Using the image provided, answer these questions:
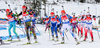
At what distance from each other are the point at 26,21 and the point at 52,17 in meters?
2.37

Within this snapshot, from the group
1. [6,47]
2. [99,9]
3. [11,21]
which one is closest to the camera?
[6,47]

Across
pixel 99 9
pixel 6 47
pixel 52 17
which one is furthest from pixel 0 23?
pixel 99 9

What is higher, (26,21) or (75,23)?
(26,21)

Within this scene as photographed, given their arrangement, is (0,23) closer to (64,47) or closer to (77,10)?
(64,47)

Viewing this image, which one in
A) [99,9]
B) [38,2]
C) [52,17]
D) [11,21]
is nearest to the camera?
[11,21]

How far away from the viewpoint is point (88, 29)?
31.1 ft

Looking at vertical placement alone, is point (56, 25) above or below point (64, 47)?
above

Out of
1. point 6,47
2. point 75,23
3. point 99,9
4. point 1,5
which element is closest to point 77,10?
point 99,9

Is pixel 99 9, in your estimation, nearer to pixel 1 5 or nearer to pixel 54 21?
pixel 1 5

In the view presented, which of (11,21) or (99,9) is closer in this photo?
(11,21)

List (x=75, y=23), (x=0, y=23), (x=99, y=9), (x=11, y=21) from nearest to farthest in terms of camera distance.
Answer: (x=11, y=21) < (x=75, y=23) < (x=0, y=23) < (x=99, y=9)

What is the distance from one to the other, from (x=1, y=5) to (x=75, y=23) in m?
42.9

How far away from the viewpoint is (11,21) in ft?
30.1

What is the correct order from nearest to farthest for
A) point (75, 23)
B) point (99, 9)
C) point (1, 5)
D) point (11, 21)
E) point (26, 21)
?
point (26, 21)
point (11, 21)
point (75, 23)
point (1, 5)
point (99, 9)
